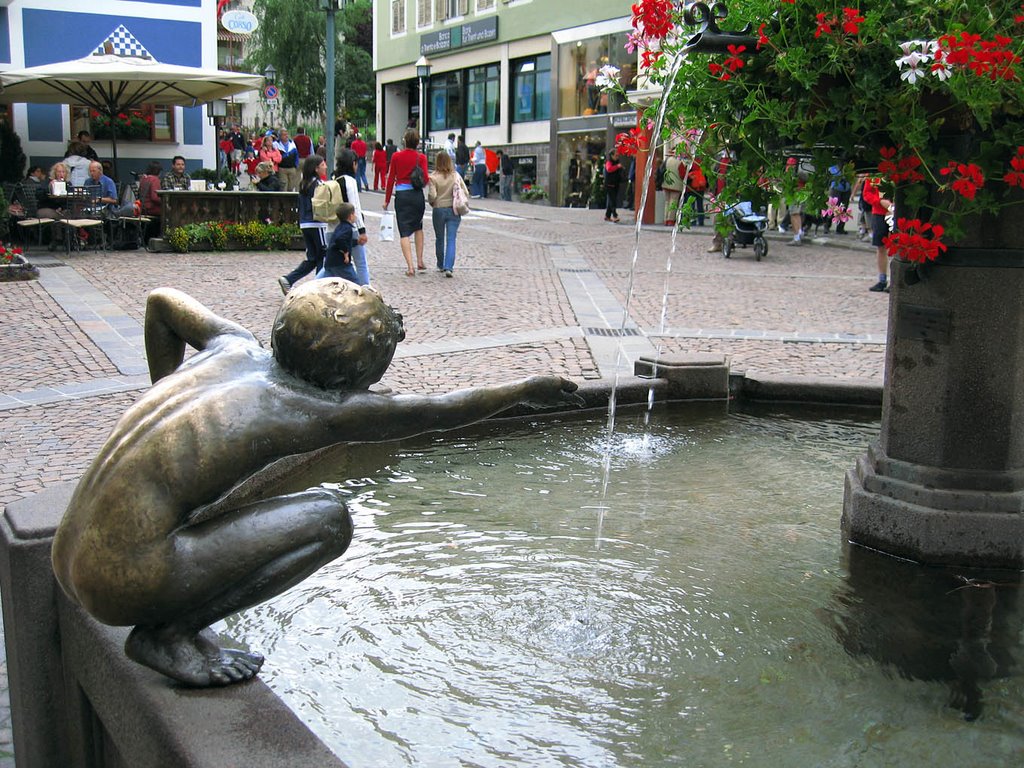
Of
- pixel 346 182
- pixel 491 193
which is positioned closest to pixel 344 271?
pixel 346 182

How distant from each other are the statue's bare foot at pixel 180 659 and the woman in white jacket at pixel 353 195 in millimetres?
9208

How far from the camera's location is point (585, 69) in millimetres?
34219

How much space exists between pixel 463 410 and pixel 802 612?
6.13 feet

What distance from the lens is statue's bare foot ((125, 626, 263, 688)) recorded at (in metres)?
2.30

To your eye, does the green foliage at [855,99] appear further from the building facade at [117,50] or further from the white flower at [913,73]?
the building facade at [117,50]

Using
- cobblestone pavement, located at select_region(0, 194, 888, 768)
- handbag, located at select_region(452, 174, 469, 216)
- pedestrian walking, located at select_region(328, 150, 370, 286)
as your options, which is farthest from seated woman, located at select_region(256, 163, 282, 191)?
pedestrian walking, located at select_region(328, 150, 370, 286)

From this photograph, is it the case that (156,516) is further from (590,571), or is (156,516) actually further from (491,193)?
(491,193)

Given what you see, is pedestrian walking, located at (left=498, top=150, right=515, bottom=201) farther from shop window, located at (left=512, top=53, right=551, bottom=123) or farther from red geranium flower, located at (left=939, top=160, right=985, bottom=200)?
red geranium flower, located at (left=939, top=160, right=985, bottom=200)

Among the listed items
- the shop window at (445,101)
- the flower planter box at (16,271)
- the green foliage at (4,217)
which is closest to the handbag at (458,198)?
the flower planter box at (16,271)

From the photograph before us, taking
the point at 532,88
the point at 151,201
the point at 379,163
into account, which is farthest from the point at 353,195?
the point at 532,88

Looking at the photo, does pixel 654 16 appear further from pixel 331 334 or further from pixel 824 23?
pixel 331 334

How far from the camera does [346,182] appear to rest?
11602 mm

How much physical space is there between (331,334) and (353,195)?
9582mm

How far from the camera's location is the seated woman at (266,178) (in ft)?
70.3
